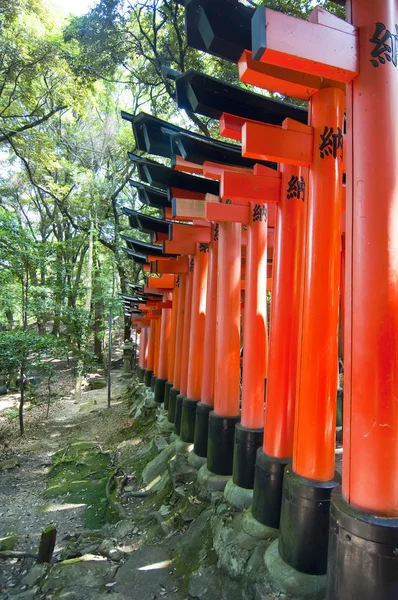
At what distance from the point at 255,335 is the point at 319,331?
5.12 ft

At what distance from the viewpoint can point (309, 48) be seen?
200cm

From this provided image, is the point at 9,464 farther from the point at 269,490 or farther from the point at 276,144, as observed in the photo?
the point at 276,144

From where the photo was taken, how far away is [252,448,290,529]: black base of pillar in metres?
3.24

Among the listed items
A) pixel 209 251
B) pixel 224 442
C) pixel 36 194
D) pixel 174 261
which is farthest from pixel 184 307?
pixel 36 194

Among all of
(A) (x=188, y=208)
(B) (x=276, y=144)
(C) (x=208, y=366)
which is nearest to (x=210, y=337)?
(C) (x=208, y=366)

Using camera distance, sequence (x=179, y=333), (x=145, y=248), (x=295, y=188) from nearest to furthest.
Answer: (x=295, y=188) → (x=179, y=333) → (x=145, y=248)

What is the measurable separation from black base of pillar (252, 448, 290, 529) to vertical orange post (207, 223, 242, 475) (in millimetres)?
1335

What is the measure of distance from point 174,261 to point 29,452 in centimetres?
693

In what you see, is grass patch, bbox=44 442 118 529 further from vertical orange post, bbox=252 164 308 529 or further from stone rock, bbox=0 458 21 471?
vertical orange post, bbox=252 164 308 529

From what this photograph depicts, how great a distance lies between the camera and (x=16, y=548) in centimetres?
550

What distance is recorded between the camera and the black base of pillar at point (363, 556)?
1884mm

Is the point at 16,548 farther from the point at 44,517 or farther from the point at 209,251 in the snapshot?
the point at 209,251

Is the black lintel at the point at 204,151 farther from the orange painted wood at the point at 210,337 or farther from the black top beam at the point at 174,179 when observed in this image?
the orange painted wood at the point at 210,337

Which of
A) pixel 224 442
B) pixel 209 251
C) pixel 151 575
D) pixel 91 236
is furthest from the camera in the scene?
pixel 91 236
